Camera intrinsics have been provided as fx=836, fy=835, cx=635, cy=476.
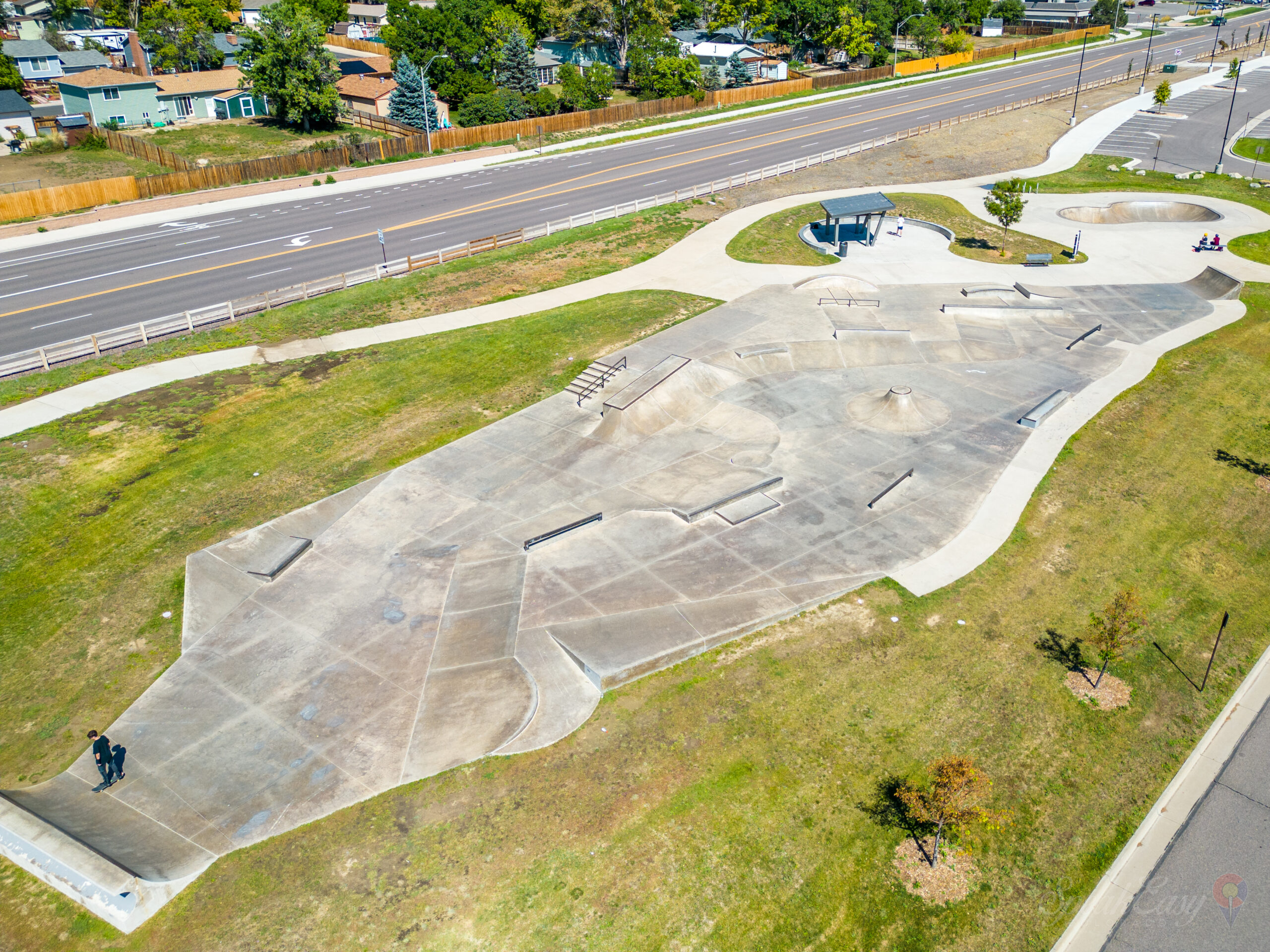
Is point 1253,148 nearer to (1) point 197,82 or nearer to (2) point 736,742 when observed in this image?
(2) point 736,742

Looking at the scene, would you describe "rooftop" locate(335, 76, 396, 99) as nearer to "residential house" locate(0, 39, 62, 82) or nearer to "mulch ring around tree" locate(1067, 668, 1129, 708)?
"residential house" locate(0, 39, 62, 82)

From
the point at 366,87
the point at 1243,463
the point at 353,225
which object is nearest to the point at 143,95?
the point at 366,87

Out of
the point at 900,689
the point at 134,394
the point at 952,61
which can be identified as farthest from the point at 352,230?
the point at 952,61

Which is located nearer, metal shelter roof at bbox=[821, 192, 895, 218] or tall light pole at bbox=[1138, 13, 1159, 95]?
metal shelter roof at bbox=[821, 192, 895, 218]

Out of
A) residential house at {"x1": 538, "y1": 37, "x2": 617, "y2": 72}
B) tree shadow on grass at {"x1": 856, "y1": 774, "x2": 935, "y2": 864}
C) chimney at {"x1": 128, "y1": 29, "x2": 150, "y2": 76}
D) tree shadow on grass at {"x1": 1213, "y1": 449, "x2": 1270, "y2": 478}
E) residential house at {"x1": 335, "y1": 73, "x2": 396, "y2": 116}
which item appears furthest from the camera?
residential house at {"x1": 538, "y1": 37, "x2": 617, "y2": 72}

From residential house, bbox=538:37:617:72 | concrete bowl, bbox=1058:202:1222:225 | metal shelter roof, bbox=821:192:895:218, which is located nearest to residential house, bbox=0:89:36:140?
residential house, bbox=538:37:617:72

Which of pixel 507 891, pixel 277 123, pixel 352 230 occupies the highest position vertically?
pixel 277 123

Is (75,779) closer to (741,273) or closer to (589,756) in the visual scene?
(589,756)
